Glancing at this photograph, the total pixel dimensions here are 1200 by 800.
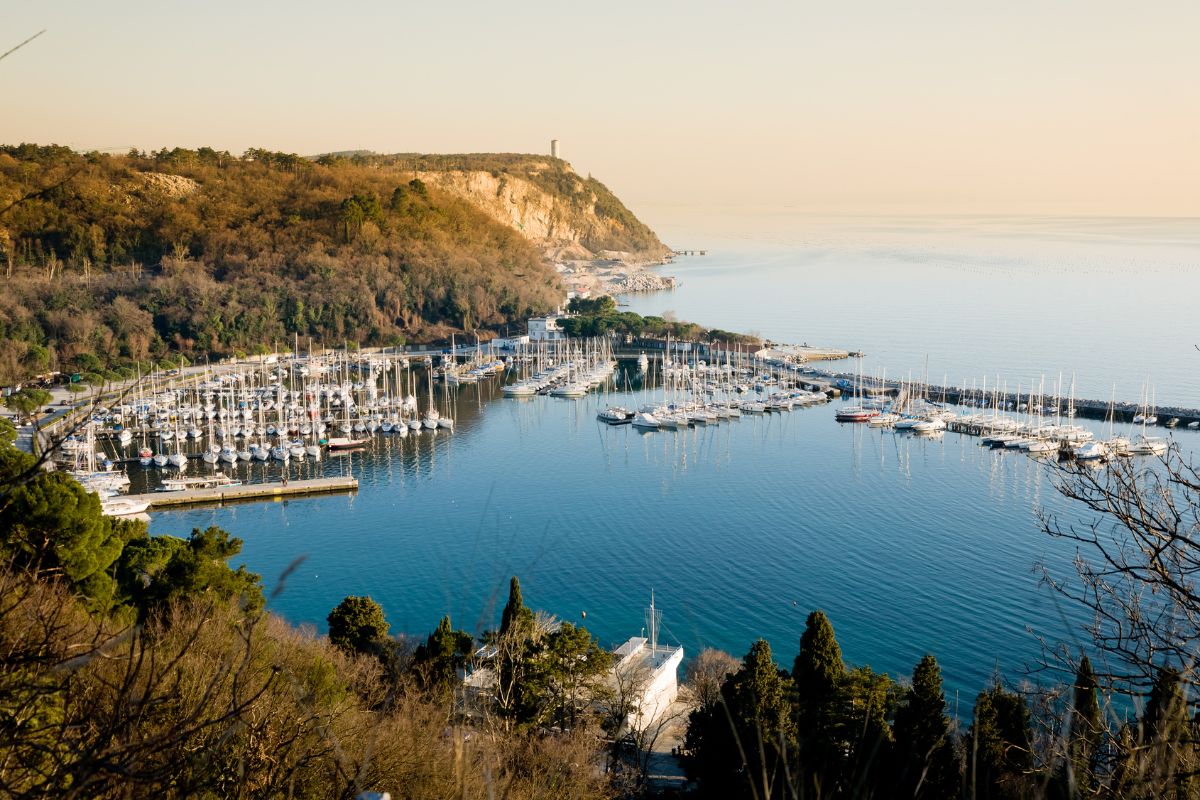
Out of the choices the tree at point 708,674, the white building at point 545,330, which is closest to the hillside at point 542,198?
the white building at point 545,330

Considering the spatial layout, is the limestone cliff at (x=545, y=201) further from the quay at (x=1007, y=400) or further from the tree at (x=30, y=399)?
the tree at (x=30, y=399)

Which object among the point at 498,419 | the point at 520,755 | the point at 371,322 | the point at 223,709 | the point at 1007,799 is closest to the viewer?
the point at 223,709

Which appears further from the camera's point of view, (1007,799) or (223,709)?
(1007,799)

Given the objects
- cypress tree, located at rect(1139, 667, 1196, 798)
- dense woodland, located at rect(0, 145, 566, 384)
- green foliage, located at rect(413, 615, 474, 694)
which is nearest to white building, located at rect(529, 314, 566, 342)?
dense woodland, located at rect(0, 145, 566, 384)

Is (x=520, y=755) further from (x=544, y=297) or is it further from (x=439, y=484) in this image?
(x=544, y=297)

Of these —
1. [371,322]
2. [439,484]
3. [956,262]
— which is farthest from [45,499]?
[956,262]

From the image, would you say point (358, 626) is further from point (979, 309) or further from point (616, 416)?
point (979, 309)
